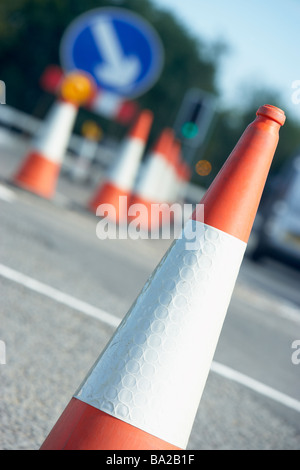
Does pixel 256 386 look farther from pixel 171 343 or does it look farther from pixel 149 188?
pixel 149 188

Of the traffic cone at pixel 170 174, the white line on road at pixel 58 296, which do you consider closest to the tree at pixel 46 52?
the traffic cone at pixel 170 174

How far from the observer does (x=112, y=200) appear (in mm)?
10594

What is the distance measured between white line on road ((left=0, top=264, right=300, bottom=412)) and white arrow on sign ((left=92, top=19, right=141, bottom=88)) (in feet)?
13.2

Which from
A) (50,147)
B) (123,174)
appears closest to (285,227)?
(123,174)

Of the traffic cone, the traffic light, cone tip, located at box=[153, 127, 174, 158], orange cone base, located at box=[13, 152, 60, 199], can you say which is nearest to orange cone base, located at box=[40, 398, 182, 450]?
orange cone base, located at box=[13, 152, 60, 199]

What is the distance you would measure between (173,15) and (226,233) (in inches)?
2486

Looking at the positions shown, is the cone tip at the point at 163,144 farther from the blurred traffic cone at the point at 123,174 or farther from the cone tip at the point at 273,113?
the cone tip at the point at 273,113

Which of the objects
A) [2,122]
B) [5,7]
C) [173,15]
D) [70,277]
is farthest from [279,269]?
[173,15]

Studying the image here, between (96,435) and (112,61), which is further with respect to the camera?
(112,61)

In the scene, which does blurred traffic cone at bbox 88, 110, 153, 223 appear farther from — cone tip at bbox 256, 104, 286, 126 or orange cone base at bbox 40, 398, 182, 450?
orange cone base at bbox 40, 398, 182, 450

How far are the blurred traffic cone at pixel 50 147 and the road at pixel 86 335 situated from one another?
35.9 inches

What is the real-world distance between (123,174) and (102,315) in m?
5.70

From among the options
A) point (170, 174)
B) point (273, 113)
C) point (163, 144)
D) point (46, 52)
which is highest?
point (46, 52)

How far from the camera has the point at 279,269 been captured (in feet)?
49.6
